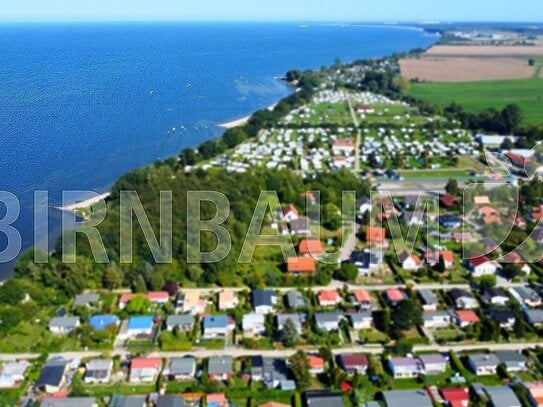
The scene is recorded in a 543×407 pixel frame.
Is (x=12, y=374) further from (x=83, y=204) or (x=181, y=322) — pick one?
(x=83, y=204)

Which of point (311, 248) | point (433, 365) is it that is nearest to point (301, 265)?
point (311, 248)

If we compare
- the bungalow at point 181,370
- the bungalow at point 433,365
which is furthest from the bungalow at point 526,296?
the bungalow at point 181,370

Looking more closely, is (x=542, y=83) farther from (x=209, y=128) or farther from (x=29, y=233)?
(x=29, y=233)

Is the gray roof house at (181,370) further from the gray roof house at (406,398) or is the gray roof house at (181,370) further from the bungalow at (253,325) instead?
the gray roof house at (406,398)

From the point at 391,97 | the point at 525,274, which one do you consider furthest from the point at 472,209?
the point at 391,97

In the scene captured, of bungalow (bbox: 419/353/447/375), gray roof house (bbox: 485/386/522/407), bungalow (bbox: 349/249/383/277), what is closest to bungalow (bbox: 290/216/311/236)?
bungalow (bbox: 349/249/383/277)

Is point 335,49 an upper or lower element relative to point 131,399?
upper

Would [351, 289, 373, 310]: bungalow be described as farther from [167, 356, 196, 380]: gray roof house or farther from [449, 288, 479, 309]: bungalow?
[167, 356, 196, 380]: gray roof house
